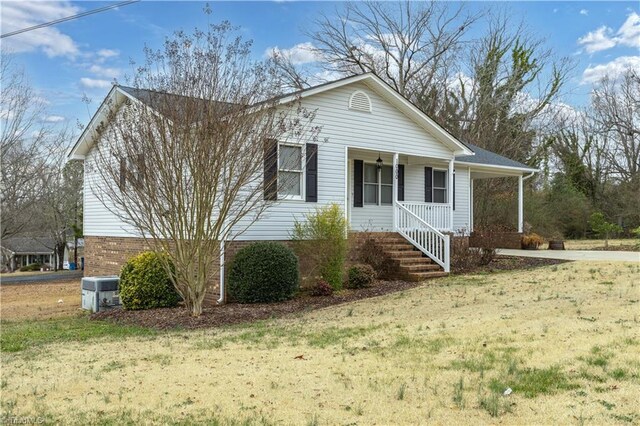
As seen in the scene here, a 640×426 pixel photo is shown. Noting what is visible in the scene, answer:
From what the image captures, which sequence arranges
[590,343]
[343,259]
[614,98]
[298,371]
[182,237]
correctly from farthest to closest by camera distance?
1. [614,98]
2. [343,259]
3. [182,237]
4. [590,343]
5. [298,371]

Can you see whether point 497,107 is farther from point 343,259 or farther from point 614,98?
point 343,259

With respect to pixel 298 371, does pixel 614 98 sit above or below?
above

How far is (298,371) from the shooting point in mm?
5781

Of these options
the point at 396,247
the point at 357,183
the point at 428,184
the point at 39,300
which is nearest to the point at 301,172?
the point at 357,183

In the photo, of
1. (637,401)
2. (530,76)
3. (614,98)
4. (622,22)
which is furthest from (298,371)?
(614,98)

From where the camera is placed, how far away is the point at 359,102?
566 inches

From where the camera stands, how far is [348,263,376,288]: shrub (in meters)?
12.9

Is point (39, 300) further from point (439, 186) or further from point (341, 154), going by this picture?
point (439, 186)

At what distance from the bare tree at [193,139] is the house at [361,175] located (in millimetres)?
1751

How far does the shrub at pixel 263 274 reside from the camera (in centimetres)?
1103

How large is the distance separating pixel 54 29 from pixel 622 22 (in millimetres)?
24187

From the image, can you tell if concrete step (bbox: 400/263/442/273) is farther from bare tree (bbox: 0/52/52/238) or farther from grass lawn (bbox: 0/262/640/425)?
bare tree (bbox: 0/52/52/238)

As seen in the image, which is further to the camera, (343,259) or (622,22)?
(622,22)

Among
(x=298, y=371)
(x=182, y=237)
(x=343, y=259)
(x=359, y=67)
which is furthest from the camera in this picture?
(x=359, y=67)
